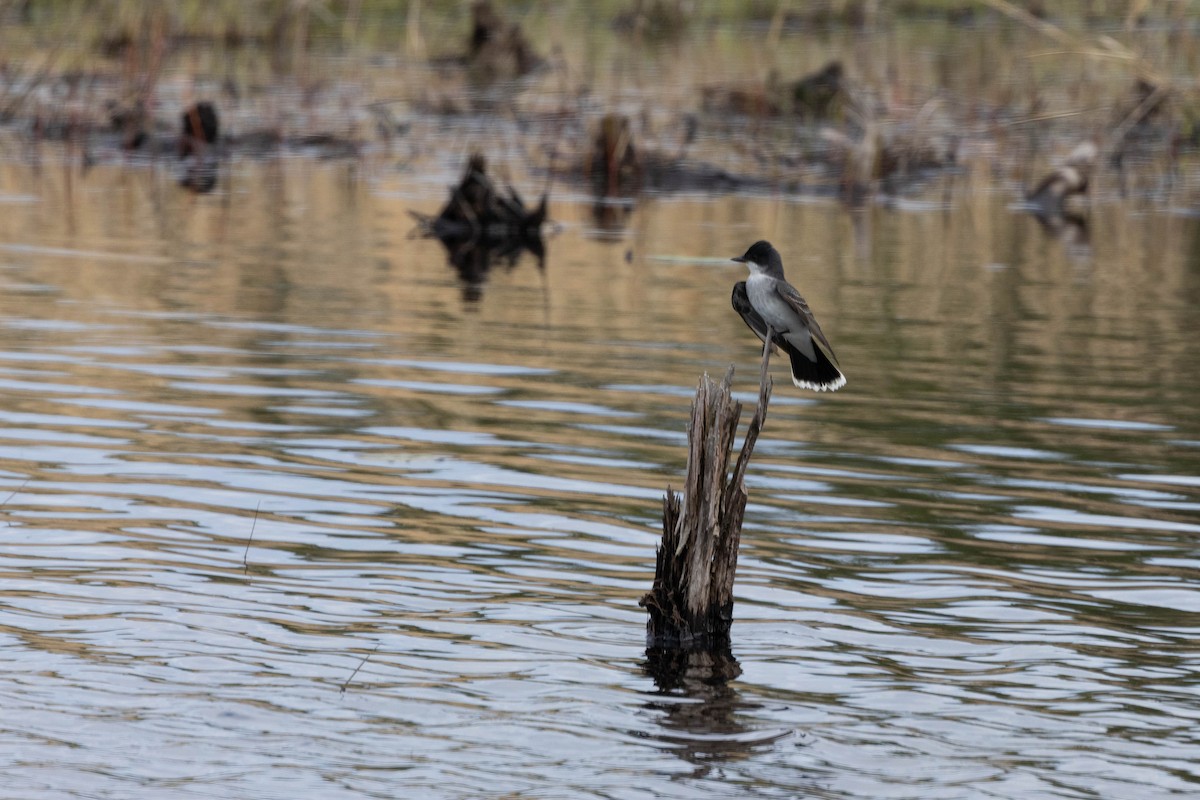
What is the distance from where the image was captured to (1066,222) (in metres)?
23.1

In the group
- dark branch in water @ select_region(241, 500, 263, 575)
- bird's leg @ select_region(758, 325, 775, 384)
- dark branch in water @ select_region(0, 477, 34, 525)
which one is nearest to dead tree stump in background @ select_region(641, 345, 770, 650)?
bird's leg @ select_region(758, 325, 775, 384)

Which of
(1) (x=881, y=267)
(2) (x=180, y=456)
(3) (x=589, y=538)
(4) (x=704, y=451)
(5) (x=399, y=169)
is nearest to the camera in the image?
(4) (x=704, y=451)

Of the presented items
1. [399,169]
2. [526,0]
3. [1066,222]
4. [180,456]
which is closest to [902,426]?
[180,456]

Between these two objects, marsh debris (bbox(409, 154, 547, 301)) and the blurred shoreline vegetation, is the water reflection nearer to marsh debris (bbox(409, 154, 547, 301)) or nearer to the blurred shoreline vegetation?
marsh debris (bbox(409, 154, 547, 301))

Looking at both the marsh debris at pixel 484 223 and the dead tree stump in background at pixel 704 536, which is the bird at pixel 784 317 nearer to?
the dead tree stump in background at pixel 704 536

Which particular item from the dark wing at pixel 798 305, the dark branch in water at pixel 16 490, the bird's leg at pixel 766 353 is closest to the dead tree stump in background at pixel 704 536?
the bird's leg at pixel 766 353

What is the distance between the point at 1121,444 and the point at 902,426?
4.47 ft

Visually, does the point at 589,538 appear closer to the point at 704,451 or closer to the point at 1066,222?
the point at 704,451

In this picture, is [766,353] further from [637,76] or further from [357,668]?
[637,76]

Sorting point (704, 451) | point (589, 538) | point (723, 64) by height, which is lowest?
point (589, 538)

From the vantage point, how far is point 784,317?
8.15m

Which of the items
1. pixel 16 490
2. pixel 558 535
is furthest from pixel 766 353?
pixel 16 490

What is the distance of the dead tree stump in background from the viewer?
7418 mm

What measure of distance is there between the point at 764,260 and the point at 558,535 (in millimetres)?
1820
